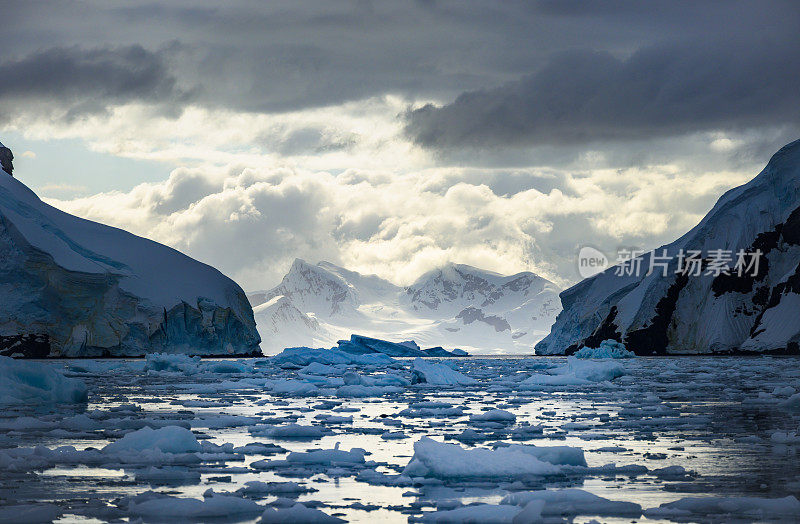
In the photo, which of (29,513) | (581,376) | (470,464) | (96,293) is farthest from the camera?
(96,293)

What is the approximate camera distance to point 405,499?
743 centimetres

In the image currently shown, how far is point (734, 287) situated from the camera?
65625mm

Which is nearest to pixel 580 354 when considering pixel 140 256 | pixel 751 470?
pixel 140 256

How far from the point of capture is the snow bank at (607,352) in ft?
190

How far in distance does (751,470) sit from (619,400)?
1028 cm

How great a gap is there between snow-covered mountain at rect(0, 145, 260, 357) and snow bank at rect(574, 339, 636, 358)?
26161 mm

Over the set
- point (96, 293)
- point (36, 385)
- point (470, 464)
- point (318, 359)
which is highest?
point (96, 293)

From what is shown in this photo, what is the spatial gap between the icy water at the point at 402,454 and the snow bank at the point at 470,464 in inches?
1.5

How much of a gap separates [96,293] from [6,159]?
21.9 m

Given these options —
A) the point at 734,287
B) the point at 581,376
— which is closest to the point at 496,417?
the point at 581,376

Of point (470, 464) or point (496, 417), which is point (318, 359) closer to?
point (496, 417)

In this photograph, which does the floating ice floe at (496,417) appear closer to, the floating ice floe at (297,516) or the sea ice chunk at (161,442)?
the sea ice chunk at (161,442)

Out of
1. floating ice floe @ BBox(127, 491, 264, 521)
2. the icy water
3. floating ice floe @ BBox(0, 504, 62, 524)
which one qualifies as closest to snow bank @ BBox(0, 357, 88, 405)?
the icy water

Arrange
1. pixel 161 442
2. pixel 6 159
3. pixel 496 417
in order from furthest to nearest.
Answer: pixel 6 159
pixel 496 417
pixel 161 442
